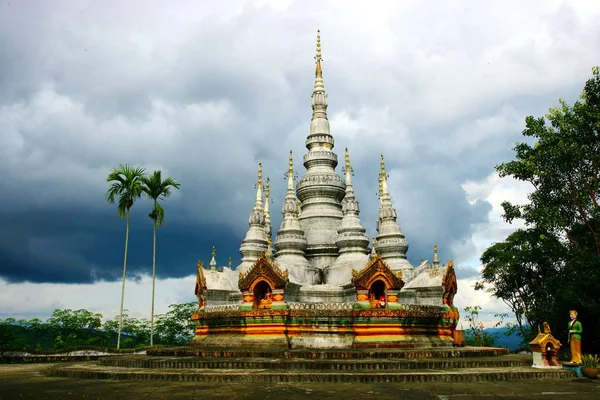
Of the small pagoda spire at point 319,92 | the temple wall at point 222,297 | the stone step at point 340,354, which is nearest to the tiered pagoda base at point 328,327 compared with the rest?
the stone step at point 340,354

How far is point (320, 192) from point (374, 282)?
34.5 feet

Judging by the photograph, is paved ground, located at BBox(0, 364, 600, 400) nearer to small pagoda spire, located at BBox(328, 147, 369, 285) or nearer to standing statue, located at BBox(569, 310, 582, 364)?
A: standing statue, located at BBox(569, 310, 582, 364)

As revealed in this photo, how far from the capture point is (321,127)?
35250 millimetres

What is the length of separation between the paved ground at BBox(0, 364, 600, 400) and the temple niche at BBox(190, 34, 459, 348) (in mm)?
9630

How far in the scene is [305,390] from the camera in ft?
40.6

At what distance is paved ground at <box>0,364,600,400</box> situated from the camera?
11406 mm

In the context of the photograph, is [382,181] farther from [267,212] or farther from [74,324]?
[74,324]

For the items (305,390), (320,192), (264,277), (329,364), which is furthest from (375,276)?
Answer: (305,390)

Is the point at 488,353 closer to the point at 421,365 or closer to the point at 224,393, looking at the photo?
the point at 421,365

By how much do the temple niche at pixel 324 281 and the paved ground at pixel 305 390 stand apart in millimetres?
9630

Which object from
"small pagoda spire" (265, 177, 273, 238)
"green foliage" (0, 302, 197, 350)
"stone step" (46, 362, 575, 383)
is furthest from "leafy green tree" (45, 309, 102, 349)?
"stone step" (46, 362, 575, 383)

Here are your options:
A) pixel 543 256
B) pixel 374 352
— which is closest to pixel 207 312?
pixel 374 352

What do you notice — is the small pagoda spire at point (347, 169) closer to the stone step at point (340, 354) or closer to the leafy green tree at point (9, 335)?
the stone step at point (340, 354)

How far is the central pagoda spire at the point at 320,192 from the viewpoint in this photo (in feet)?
101
